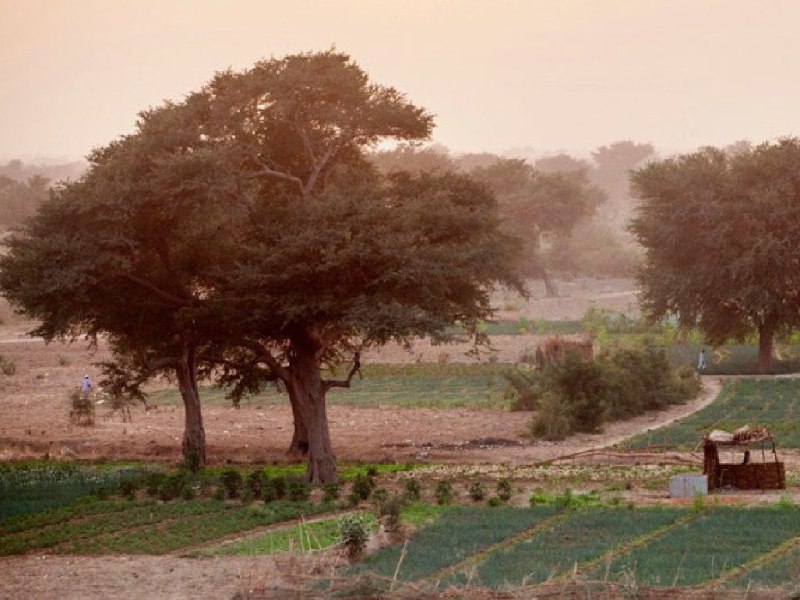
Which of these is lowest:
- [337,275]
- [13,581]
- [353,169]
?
[13,581]

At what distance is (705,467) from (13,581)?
16.5 meters

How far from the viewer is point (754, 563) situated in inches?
960

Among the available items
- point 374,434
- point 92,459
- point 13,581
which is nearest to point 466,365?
point 374,434

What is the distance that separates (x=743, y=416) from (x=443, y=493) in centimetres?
1911

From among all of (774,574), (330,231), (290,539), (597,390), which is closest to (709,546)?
(774,574)

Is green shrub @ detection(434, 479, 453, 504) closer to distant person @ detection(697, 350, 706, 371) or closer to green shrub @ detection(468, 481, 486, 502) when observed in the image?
green shrub @ detection(468, 481, 486, 502)

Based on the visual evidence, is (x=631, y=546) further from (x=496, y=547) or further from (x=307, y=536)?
(x=307, y=536)

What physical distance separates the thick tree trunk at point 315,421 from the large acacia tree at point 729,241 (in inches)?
1093

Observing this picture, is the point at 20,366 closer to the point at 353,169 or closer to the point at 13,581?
the point at 353,169

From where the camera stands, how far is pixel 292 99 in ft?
126

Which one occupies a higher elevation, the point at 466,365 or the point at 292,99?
the point at 292,99

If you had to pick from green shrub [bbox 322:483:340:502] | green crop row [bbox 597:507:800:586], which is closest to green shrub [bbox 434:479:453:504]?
green shrub [bbox 322:483:340:502]

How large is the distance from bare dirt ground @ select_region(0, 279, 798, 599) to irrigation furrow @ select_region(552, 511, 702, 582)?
5.24m

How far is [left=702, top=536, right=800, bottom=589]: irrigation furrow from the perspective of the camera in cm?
2219
